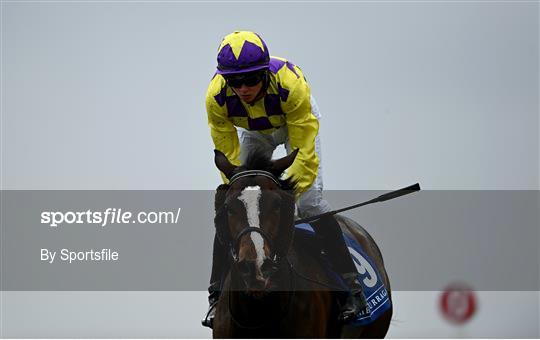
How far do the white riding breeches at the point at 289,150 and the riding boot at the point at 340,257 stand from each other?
0.32ft

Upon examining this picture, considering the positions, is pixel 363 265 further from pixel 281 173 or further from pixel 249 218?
pixel 249 218

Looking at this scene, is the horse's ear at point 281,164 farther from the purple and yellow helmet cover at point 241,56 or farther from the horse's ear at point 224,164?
the purple and yellow helmet cover at point 241,56

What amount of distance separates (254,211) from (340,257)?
911 millimetres

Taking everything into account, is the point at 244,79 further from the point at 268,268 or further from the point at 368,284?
the point at 368,284

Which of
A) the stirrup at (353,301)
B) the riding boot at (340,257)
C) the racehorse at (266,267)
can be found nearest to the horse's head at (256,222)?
the racehorse at (266,267)

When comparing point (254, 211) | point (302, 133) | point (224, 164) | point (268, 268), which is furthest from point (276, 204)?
point (302, 133)

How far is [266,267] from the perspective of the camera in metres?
3.93

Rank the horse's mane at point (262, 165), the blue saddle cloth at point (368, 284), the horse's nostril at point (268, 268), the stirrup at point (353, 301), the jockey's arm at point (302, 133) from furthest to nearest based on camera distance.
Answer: the blue saddle cloth at point (368, 284) → the stirrup at point (353, 301) → the jockey's arm at point (302, 133) → the horse's mane at point (262, 165) → the horse's nostril at point (268, 268)

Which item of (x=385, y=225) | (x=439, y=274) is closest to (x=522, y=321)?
(x=439, y=274)

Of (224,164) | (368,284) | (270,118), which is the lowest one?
(368,284)

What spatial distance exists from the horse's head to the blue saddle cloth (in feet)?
1.97

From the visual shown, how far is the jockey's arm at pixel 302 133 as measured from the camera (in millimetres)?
4516

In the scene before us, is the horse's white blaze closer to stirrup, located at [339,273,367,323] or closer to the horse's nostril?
the horse's nostril

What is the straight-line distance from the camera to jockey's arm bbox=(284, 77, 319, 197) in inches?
178
